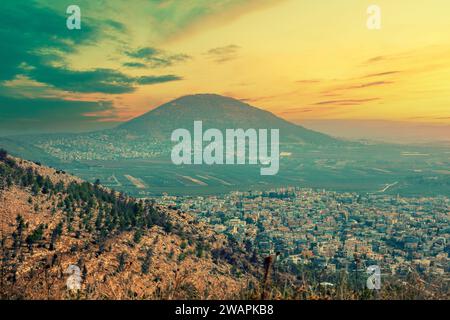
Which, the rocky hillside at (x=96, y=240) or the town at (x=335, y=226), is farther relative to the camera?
the town at (x=335, y=226)

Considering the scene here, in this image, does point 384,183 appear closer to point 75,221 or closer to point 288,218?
point 288,218

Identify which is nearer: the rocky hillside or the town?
the rocky hillside

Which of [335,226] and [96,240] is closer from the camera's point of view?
[96,240]

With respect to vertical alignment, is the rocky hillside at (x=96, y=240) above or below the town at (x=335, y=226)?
above

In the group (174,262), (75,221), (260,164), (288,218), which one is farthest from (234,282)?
(260,164)

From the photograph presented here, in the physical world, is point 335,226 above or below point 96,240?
below

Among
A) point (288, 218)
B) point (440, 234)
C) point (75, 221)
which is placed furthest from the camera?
point (288, 218)

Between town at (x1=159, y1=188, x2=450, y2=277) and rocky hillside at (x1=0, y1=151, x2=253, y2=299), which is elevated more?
rocky hillside at (x1=0, y1=151, x2=253, y2=299)
